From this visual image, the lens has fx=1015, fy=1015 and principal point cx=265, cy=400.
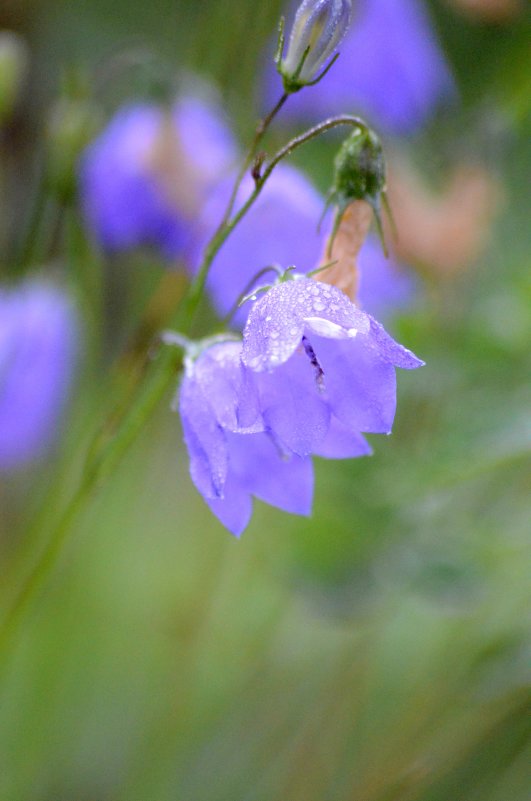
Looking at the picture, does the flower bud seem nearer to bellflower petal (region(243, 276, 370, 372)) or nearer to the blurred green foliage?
bellflower petal (region(243, 276, 370, 372))

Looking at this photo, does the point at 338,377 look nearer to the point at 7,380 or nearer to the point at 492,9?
the point at 7,380

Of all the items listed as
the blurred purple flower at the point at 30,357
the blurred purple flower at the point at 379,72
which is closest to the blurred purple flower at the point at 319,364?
the blurred purple flower at the point at 30,357

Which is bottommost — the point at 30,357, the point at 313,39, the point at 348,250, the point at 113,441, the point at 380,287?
the point at 30,357

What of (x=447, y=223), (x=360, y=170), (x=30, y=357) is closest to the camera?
(x=360, y=170)

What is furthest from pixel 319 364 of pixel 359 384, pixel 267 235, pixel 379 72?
pixel 379 72

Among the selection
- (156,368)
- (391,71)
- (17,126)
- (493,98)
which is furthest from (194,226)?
(17,126)

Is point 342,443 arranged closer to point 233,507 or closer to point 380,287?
point 233,507
